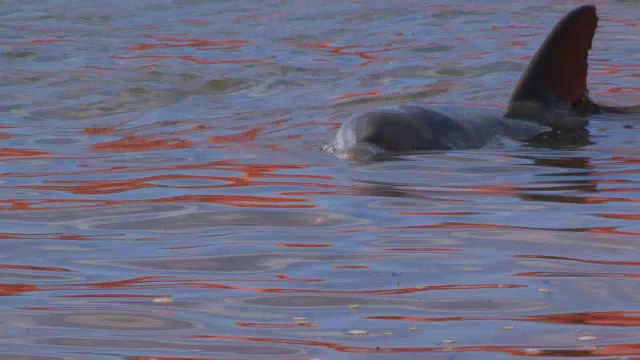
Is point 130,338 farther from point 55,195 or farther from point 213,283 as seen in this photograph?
point 55,195

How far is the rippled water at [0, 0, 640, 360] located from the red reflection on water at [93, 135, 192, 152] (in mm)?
33

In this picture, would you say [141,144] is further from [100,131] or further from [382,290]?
[382,290]

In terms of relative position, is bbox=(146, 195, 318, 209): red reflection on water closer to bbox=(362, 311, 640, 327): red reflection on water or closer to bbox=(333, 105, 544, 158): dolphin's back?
→ bbox=(333, 105, 544, 158): dolphin's back

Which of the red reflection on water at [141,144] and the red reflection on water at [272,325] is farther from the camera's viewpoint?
the red reflection on water at [141,144]

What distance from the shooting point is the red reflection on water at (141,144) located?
7863 millimetres

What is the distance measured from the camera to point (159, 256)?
4.53 m

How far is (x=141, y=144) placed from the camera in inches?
318

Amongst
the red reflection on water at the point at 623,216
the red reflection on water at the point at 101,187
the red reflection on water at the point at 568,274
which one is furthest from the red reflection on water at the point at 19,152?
the red reflection on water at the point at 568,274

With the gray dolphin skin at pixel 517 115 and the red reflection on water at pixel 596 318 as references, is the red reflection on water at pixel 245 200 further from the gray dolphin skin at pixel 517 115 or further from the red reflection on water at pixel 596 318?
the red reflection on water at pixel 596 318

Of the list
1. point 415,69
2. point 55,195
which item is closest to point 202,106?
point 415,69

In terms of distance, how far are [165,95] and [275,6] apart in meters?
7.04

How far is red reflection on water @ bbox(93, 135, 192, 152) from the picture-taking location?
786cm

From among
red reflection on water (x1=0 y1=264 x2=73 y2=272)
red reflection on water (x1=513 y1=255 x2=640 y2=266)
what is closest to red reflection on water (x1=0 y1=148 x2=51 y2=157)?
red reflection on water (x1=0 y1=264 x2=73 y2=272)

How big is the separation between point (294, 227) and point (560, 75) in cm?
358
